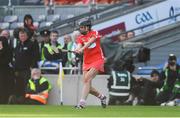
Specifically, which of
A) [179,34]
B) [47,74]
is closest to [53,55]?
[47,74]

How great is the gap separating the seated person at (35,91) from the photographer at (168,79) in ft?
10.2

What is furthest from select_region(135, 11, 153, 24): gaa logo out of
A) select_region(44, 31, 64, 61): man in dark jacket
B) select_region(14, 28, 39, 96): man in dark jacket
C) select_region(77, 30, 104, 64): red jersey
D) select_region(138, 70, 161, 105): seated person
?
select_region(77, 30, 104, 64): red jersey

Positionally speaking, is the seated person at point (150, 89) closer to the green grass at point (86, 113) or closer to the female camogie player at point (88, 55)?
the female camogie player at point (88, 55)

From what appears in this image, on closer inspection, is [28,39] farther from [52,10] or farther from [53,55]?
[52,10]

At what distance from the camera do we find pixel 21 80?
22000mm

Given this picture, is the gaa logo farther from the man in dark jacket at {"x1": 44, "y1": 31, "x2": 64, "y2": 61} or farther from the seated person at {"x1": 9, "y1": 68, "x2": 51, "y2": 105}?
the seated person at {"x1": 9, "y1": 68, "x2": 51, "y2": 105}

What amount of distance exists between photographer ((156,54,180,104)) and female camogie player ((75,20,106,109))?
127 inches

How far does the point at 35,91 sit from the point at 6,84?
105 centimetres

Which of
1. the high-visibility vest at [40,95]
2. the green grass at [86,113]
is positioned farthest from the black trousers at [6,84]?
the green grass at [86,113]

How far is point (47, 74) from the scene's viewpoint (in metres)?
22.6

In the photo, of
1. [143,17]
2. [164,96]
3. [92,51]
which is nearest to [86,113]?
[92,51]

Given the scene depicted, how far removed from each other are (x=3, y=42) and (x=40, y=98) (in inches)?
70.8

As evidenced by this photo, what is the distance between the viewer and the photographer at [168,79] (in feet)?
71.6

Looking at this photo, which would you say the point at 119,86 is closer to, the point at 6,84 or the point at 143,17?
the point at 6,84
